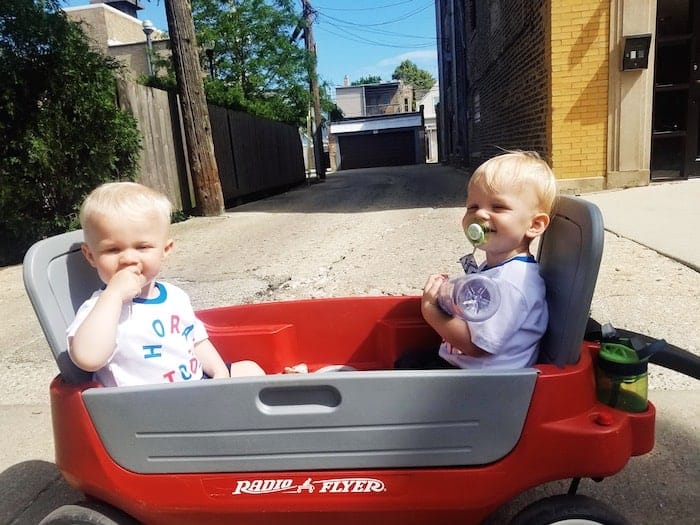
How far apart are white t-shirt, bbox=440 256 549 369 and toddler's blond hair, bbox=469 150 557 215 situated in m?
0.21

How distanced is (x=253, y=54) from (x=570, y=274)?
18.7 meters

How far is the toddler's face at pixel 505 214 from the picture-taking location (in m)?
1.74

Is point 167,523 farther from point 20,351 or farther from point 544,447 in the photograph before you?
point 20,351

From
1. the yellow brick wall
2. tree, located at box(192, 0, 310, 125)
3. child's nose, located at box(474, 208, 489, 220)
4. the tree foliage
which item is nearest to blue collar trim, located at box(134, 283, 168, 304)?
child's nose, located at box(474, 208, 489, 220)

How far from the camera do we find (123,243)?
1.74 meters

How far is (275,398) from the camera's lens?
1.54m

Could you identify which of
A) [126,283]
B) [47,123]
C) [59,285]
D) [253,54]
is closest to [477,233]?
[126,283]

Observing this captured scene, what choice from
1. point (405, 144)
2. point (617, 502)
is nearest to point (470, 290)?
point (617, 502)

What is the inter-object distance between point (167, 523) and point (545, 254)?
142 cm

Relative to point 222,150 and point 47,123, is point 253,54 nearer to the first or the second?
point 222,150

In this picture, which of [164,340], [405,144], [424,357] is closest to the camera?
[164,340]

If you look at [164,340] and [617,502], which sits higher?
[164,340]

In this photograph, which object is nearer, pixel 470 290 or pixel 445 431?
pixel 445 431

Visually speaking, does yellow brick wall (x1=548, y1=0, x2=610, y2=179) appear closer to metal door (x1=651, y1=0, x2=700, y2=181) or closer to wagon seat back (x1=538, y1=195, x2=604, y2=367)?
metal door (x1=651, y1=0, x2=700, y2=181)
